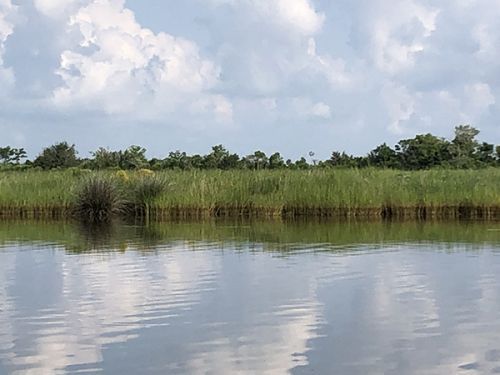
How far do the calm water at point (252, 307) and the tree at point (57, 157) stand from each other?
26.0 meters

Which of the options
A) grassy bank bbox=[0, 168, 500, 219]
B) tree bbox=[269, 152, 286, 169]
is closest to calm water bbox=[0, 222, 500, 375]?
grassy bank bbox=[0, 168, 500, 219]

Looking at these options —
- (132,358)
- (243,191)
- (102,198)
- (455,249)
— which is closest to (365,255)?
(455,249)

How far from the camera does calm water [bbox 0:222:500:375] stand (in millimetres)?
6020

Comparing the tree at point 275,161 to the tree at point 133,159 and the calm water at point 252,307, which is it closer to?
the tree at point 133,159

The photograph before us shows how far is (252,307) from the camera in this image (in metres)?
7.89

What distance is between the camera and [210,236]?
15180 mm

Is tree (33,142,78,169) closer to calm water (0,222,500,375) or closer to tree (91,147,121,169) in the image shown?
tree (91,147,121,169)

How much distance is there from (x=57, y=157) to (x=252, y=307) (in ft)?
110

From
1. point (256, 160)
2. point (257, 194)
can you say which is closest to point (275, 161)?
point (256, 160)

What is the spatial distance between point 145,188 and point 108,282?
472 inches

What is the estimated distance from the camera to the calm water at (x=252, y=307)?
19.7ft

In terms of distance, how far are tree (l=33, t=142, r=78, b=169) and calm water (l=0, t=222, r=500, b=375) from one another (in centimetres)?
2598

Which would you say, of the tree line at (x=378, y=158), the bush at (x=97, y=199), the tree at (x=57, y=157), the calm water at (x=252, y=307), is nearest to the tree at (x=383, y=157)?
the tree line at (x=378, y=158)

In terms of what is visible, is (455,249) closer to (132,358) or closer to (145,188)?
(132,358)
